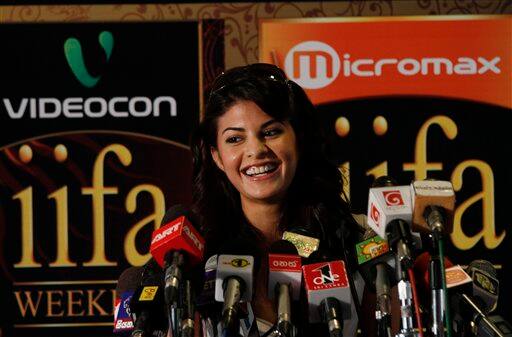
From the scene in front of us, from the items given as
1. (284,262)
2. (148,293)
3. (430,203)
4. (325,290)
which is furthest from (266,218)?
(430,203)

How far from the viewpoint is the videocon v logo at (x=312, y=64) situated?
3.41 metres

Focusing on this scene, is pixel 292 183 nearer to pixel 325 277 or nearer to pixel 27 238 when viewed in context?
pixel 325 277

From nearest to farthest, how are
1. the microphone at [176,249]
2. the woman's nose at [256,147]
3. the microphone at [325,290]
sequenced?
the microphone at [176,249] → the microphone at [325,290] → the woman's nose at [256,147]

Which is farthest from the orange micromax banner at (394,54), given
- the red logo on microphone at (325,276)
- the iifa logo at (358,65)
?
the red logo on microphone at (325,276)

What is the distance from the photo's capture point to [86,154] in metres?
3.42

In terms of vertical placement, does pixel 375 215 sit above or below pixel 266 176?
below

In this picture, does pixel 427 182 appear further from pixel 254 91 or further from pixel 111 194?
pixel 111 194

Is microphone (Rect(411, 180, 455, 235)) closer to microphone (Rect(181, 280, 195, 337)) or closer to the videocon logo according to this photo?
microphone (Rect(181, 280, 195, 337))

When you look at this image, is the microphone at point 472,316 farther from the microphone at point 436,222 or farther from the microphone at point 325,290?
the microphone at point 325,290

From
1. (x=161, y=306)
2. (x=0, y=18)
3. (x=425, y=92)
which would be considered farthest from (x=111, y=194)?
(x=161, y=306)

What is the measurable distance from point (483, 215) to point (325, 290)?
6.40 ft

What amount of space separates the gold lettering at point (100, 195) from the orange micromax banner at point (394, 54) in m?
0.62

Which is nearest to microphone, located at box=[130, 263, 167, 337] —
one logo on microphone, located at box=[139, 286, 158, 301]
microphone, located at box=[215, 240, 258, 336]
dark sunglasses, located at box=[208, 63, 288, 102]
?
one logo on microphone, located at box=[139, 286, 158, 301]

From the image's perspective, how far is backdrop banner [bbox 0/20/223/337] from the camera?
11.2 ft
